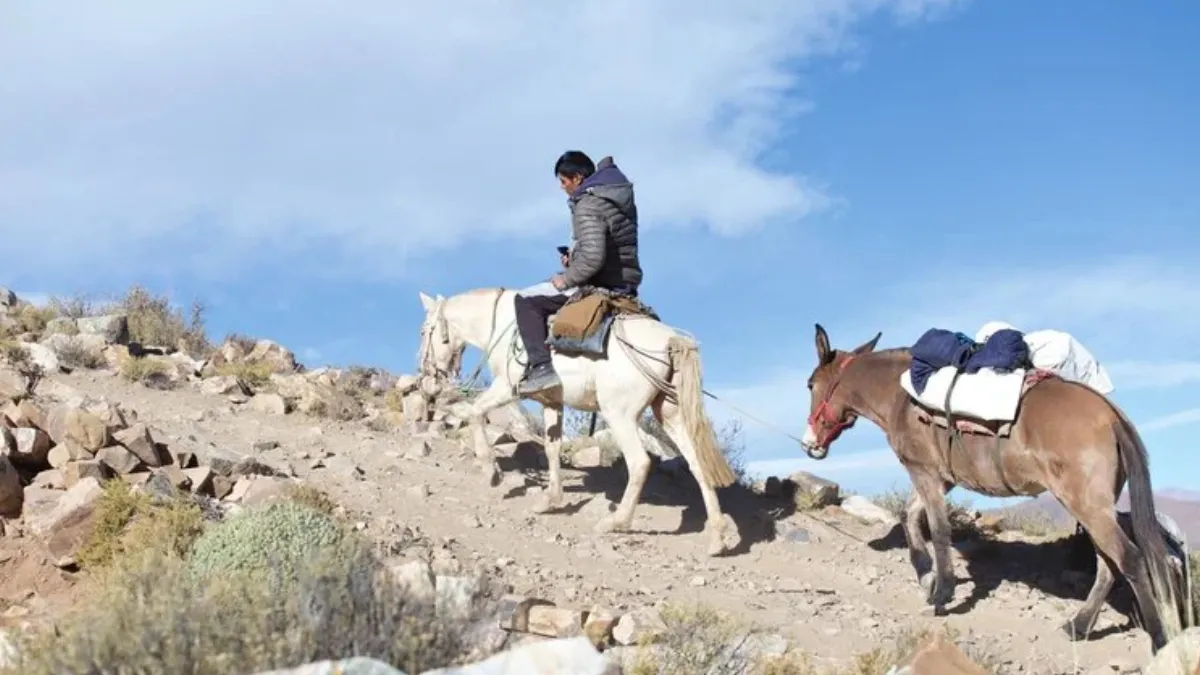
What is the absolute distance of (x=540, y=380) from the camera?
11.4 m

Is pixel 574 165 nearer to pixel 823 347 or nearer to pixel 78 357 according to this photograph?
pixel 823 347

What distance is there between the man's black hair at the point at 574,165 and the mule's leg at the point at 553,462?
8.42ft

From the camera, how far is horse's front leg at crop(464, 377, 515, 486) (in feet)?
38.6

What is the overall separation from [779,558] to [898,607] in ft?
4.79

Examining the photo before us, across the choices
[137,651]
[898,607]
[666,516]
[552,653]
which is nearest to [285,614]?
[137,651]

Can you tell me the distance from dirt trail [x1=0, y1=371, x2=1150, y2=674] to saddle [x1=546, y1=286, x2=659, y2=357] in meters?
1.84

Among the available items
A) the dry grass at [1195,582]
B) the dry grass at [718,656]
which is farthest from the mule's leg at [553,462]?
the dry grass at [1195,582]

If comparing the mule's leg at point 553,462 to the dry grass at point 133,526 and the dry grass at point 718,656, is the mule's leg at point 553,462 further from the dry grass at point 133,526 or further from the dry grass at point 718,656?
the dry grass at point 718,656

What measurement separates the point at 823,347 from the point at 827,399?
55cm

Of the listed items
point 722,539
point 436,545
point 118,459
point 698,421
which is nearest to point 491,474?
point 436,545

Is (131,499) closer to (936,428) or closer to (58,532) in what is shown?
(58,532)

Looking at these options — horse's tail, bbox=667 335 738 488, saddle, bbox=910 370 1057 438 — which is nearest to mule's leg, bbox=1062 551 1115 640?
saddle, bbox=910 370 1057 438

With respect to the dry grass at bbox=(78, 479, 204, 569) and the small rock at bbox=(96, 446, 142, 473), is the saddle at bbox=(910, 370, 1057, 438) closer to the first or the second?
the dry grass at bbox=(78, 479, 204, 569)

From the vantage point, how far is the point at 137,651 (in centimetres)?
429
